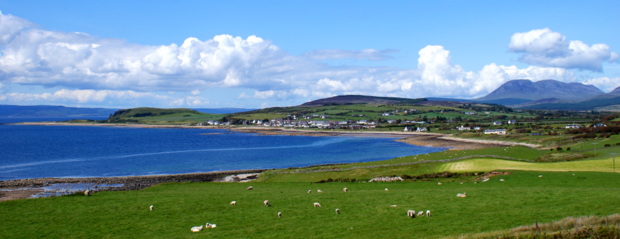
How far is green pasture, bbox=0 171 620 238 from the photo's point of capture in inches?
704

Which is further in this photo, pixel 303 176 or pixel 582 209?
pixel 303 176

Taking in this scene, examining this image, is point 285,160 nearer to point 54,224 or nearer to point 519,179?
point 519,179

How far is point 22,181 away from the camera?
56.3 m

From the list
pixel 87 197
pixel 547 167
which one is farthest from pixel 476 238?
pixel 547 167

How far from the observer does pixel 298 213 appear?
21.5 meters

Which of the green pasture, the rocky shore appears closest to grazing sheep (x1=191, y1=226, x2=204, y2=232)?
the green pasture

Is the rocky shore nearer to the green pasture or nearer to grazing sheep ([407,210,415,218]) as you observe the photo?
the green pasture

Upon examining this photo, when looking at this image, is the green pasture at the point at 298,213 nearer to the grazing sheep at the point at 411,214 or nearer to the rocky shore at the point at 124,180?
the grazing sheep at the point at 411,214

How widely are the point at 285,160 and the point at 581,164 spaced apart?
51328 mm

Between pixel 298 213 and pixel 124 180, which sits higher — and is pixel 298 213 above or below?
above

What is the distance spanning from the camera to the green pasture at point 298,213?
A: 17891mm

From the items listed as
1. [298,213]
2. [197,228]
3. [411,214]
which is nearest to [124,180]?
[298,213]

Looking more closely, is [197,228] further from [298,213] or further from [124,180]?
[124,180]

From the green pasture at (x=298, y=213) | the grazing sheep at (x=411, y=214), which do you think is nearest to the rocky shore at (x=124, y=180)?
the green pasture at (x=298, y=213)
